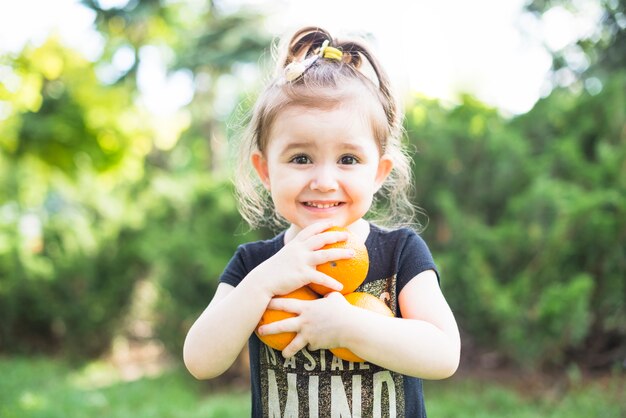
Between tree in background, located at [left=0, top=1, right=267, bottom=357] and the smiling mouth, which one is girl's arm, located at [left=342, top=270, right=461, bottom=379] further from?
tree in background, located at [left=0, top=1, right=267, bottom=357]

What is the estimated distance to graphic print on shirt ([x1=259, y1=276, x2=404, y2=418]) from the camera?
1.64 metres

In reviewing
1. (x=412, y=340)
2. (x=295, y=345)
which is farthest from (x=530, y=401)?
(x=295, y=345)

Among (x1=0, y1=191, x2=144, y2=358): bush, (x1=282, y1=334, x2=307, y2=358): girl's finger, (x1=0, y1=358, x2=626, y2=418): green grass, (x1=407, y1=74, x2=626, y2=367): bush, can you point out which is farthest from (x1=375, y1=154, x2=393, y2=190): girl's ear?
(x1=0, y1=191, x2=144, y2=358): bush

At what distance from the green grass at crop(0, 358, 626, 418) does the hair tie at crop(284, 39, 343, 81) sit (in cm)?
333

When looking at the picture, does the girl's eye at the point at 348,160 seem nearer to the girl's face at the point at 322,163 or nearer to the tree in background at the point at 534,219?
the girl's face at the point at 322,163

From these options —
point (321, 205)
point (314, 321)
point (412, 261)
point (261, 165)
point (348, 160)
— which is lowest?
point (314, 321)

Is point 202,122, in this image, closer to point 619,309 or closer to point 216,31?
point 216,31

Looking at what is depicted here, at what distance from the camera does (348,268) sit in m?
1.55

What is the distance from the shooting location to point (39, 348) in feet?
24.4

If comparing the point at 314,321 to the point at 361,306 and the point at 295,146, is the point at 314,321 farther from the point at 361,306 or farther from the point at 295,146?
the point at 295,146

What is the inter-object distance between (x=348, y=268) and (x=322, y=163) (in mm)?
291

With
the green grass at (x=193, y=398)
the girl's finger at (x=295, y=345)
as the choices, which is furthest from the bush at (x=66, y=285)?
the girl's finger at (x=295, y=345)

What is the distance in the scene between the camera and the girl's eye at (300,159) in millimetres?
1635

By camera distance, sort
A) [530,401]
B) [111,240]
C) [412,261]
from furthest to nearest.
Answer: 1. [111,240]
2. [530,401]
3. [412,261]
